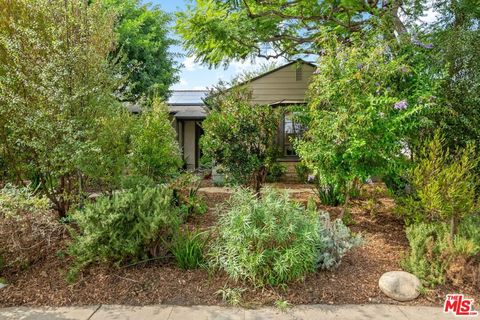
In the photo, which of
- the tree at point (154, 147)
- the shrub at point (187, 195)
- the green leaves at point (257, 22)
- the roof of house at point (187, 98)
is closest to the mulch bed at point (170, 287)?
the shrub at point (187, 195)

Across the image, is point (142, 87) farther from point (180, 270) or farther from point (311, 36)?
point (180, 270)

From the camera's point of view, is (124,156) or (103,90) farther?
(124,156)

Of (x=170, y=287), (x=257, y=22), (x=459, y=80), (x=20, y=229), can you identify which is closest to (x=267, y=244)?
(x=170, y=287)

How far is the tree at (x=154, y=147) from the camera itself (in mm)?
6008

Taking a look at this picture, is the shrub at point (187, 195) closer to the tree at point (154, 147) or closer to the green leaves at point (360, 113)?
the tree at point (154, 147)

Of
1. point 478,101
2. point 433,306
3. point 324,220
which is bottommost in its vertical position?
point 433,306

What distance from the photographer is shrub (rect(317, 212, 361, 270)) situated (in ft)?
12.0

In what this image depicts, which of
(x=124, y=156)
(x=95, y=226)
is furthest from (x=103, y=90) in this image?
(x=95, y=226)

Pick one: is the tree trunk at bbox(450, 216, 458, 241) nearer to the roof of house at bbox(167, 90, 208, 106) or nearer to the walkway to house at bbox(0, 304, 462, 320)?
the walkway to house at bbox(0, 304, 462, 320)

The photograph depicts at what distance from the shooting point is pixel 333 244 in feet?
12.2

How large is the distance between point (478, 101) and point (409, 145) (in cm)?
102

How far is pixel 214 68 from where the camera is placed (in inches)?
378

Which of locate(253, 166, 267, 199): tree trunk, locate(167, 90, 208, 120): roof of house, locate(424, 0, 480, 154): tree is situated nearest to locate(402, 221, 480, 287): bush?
locate(424, 0, 480, 154): tree

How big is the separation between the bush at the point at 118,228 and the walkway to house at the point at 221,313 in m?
0.50
